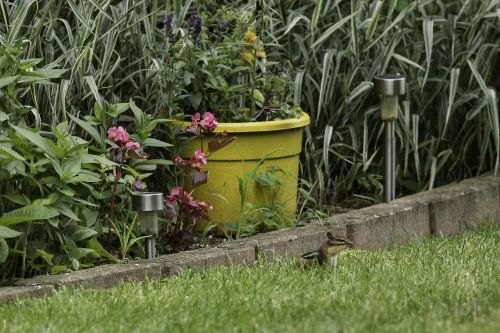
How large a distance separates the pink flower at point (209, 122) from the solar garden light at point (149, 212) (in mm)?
536

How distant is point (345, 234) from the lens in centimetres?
610

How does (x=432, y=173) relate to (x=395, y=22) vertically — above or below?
below

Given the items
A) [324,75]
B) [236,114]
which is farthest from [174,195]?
[324,75]

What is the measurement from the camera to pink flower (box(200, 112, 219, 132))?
19.4 ft

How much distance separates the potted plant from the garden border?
248 mm

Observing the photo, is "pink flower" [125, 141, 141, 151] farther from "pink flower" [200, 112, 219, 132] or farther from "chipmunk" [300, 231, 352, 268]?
"chipmunk" [300, 231, 352, 268]

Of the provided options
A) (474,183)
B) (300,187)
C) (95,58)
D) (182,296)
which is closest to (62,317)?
(182,296)

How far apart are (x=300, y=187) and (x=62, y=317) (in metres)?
2.47

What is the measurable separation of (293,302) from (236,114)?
186cm

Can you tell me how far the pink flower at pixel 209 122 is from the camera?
19.4 feet

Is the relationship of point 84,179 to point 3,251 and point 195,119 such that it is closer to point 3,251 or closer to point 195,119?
point 3,251

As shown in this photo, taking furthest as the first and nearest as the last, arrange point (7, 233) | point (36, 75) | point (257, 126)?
1. point (257, 126)
2. point (36, 75)
3. point (7, 233)

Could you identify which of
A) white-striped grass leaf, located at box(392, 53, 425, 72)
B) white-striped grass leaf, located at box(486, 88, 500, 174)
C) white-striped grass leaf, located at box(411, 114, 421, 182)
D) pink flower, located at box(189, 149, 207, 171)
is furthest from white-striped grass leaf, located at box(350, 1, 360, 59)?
pink flower, located at box(189, 149, 207, 171)

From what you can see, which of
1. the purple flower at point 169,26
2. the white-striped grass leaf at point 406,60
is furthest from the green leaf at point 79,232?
the white-striped grass leaf at point 406,60
